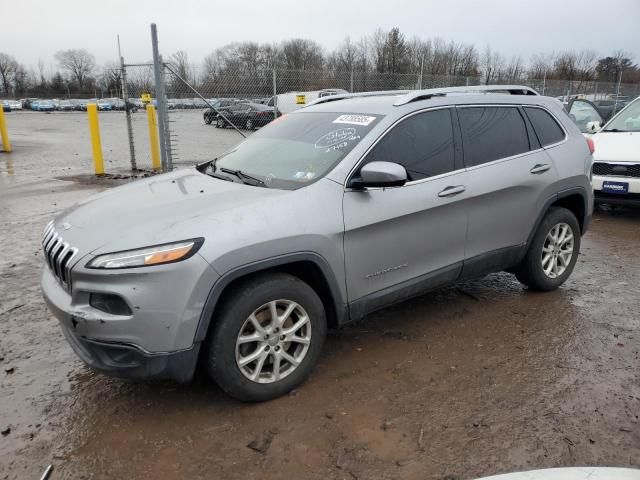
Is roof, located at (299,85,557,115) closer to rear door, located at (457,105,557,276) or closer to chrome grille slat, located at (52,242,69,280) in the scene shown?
rear door, located at (457,105,557,276)

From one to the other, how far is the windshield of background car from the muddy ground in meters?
1.31

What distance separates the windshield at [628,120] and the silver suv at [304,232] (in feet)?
A: 15.5

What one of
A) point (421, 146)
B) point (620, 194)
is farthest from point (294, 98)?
point (421, 146)

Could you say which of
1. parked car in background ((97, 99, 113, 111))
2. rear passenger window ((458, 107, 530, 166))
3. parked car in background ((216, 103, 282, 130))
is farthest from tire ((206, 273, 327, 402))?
parked car in background ((97, 99, 113, 111))

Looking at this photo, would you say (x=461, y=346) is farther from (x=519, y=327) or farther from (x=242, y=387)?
(x=242, y=387)

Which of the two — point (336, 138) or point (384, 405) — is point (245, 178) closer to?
point (336, 138)

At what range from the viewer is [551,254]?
457 cm

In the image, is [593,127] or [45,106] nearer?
[593,127]

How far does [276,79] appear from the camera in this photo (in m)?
11.4

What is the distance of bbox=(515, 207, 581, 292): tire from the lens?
440cm

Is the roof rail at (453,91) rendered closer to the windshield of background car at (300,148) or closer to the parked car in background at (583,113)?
the windshield of background car at (300,148)

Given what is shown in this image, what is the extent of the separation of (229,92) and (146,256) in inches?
364

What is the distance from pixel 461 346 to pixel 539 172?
5.45ft

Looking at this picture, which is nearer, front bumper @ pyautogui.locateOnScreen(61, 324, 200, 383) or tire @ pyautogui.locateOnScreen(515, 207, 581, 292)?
front bumper @ pyautogui.locateOnScreen(61, 324, 200, 383)
